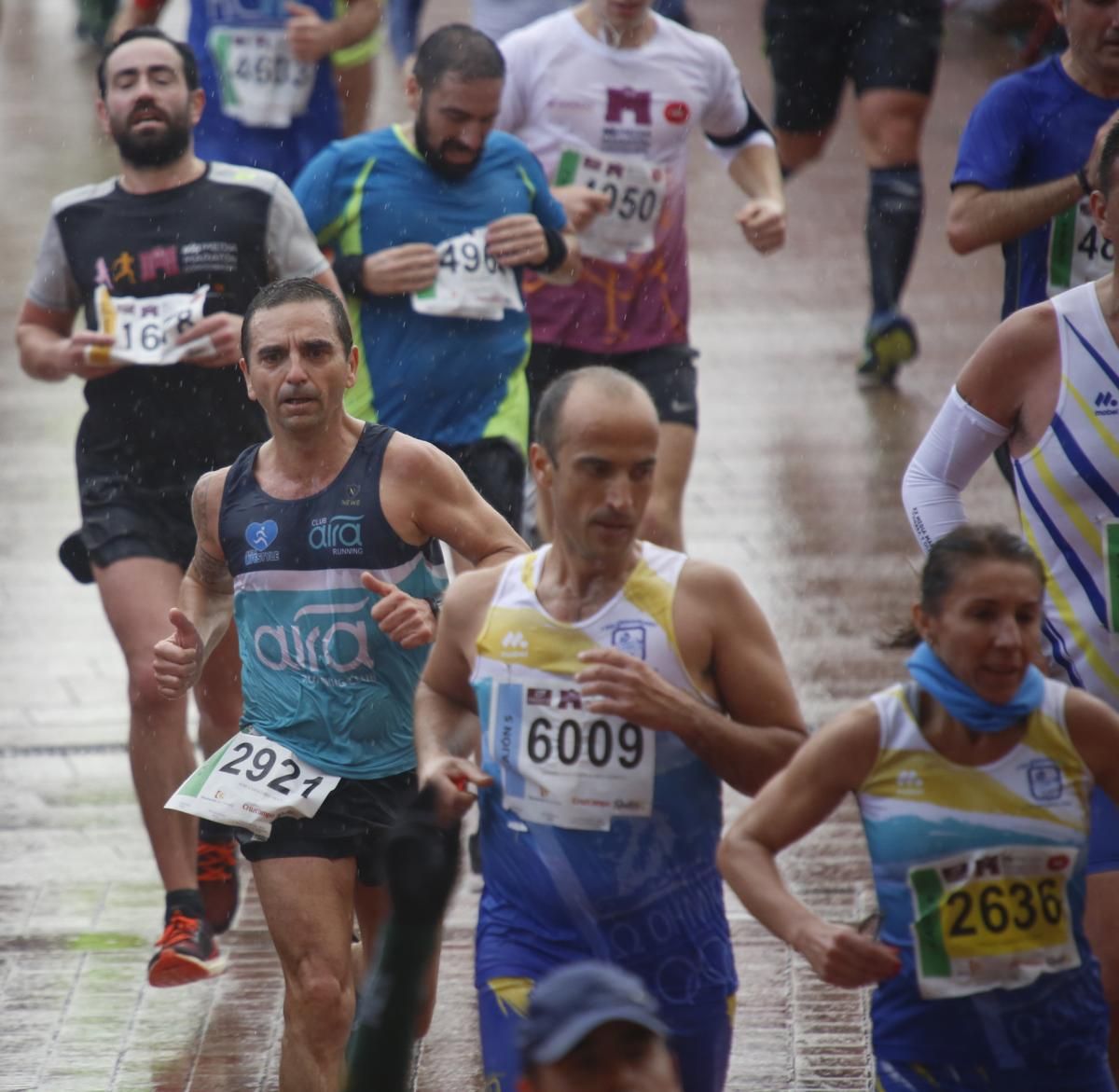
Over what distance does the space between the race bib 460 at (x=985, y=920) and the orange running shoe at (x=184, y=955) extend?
260 cm

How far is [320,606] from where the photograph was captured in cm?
479

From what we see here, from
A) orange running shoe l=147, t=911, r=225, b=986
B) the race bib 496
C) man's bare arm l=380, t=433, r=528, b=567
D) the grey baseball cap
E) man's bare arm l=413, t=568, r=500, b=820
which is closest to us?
the grey baseball cap

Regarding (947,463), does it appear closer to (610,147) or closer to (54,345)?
(54,345)

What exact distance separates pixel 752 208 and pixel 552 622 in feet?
12.3

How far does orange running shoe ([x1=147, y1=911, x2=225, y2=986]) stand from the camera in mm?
5738

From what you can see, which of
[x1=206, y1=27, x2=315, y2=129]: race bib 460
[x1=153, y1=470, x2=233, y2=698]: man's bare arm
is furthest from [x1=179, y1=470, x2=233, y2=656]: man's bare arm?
[x1=206, y1=27, x2=315, y2=129]: race bib 460

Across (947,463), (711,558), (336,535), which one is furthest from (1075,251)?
(711,558)

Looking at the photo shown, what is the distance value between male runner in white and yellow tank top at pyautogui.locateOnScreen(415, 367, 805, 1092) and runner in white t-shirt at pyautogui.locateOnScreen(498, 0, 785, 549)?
3.55 meters

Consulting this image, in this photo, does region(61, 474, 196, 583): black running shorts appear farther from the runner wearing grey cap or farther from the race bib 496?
the runner wearing grey cap

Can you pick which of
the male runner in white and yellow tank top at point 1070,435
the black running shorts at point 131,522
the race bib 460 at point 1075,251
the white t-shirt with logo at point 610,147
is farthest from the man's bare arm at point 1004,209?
the black running shorts at point 131,522

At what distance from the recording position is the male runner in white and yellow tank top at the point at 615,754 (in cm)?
385

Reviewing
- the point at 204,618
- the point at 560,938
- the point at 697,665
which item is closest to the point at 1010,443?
the point at 697,665

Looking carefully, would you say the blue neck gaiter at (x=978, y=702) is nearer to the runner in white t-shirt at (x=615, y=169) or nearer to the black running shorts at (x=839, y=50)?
the runner in white t-shirt at (x=615, y=169)

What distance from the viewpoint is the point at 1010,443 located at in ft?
15.2
